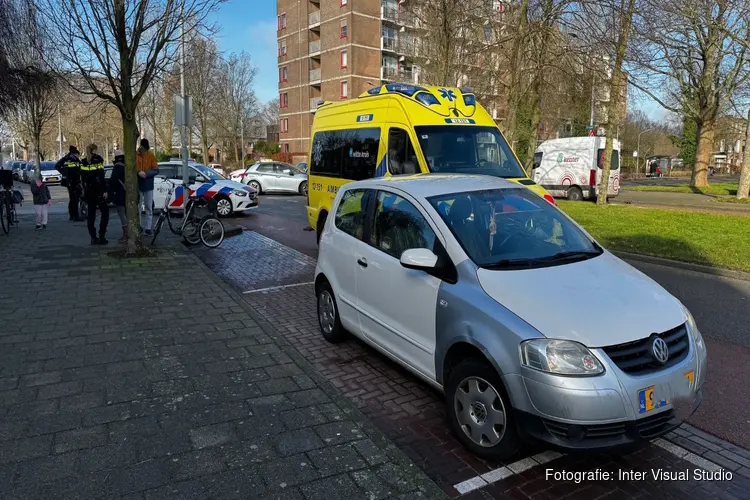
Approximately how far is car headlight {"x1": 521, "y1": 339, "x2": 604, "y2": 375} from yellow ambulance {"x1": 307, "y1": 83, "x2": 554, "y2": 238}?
16.0ft

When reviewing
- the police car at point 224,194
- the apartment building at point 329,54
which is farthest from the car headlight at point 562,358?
the apartment building at point 329,54

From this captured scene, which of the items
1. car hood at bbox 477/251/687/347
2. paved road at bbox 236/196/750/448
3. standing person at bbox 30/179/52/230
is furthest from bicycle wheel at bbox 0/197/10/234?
car hood at bbox 477/251/687/347

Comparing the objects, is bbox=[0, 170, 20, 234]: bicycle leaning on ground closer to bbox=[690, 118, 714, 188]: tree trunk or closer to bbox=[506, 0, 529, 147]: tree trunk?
bbox=[506, 0, 529, 147]: tree trunk

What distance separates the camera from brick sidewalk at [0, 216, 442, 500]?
3057mm

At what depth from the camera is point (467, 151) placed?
27.8 feet

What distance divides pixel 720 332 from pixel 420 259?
406 cm

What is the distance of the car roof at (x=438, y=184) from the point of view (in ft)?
14.3

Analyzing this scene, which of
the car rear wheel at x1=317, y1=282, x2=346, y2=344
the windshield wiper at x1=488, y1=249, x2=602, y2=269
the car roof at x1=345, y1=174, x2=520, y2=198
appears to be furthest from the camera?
the car rear wheel at x1=317, y1=282, x2=346, y2=344

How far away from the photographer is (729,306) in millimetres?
6738

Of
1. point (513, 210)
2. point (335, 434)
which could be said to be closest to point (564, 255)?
point (513, 210)

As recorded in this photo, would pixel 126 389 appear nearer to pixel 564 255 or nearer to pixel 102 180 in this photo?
pixel 564 255

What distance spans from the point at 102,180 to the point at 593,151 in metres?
17.7

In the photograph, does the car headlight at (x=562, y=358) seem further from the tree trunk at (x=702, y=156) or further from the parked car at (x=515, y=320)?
the tree trunk at (x=702, y=156)

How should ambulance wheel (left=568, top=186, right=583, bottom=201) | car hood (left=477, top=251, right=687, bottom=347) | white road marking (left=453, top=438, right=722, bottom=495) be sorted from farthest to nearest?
ambulance wheel (left=568, top=186, right=583, bottom=201)
white road marking (left=453, top=438, right=722, bottom=495)
car hood (left=477, top=251, right=687, bottom=347)
